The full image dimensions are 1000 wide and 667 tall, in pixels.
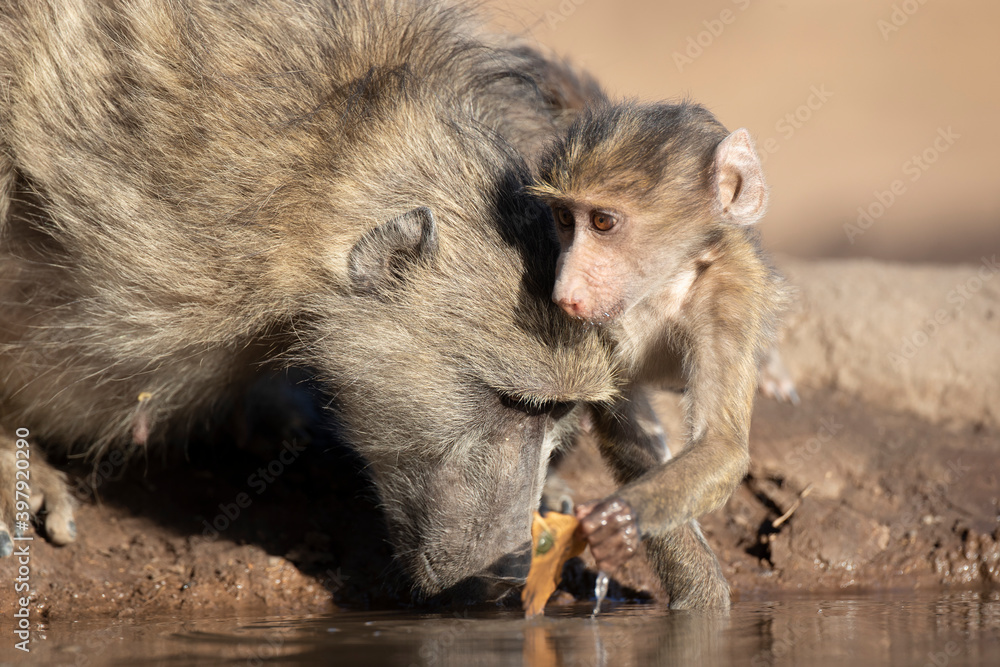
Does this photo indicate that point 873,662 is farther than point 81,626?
No

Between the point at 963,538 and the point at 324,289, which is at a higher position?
the point at 324,289

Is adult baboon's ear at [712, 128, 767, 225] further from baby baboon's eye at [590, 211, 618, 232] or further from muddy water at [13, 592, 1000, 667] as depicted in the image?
muddy water at [13, 592, 1000, 667]

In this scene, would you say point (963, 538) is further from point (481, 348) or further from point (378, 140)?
point (378, 140)

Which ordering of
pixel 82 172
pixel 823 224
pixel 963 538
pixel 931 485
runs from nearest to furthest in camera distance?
pixel 82 172 < pixel 963 538 < pixel 931 485 < pixel 823 224

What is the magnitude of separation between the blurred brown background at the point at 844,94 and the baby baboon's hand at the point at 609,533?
802 cm

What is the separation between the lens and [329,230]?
10.2 feet

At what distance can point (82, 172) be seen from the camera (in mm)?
3230

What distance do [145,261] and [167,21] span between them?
0.74m

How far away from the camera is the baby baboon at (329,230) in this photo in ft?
10.1

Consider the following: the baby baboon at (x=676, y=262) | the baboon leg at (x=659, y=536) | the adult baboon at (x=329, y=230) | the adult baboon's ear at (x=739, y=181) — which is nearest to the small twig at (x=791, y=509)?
the baboon leg at (x=659, y=536)

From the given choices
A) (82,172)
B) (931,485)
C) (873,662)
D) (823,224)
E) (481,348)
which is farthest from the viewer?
(823,224)

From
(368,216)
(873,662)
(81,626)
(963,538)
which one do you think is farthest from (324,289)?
(963,538)

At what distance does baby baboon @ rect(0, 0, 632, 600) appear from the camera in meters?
3.07

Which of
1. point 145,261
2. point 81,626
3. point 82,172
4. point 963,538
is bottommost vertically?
point 81,626
